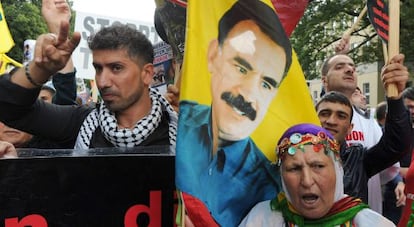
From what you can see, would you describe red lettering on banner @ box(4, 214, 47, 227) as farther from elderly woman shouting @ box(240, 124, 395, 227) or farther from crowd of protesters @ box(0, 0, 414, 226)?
elderly woman shouting @ box(240, 124, 395, 227)

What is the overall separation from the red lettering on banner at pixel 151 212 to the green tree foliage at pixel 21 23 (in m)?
20.2

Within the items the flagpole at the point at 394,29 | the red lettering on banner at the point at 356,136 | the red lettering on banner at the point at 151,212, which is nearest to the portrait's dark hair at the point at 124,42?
the red lettering on banner at the point at 151,212

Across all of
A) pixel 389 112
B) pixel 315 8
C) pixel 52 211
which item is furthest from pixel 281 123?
pixel 315 8

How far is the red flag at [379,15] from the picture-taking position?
2.95 m

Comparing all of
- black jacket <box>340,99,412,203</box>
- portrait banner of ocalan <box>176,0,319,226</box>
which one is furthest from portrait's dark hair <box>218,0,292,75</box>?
black jacket <box>340,99,412,203</box>

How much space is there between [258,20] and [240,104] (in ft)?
1.22

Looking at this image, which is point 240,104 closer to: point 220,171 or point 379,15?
point 220,171

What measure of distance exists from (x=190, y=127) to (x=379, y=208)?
2078 millimetres

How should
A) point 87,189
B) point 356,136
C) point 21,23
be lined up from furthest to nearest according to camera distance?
point 21,23
point 356,136
point 87,189

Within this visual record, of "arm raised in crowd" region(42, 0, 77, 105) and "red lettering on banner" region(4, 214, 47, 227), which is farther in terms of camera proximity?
"arm raised in crowd" region(42, 0, 77, 105)

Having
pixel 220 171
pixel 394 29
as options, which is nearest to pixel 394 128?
pixel 394 29

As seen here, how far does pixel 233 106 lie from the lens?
2.18 metres

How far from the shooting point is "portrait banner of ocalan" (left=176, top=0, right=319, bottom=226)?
6.57 feet

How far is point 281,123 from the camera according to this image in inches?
91.8
